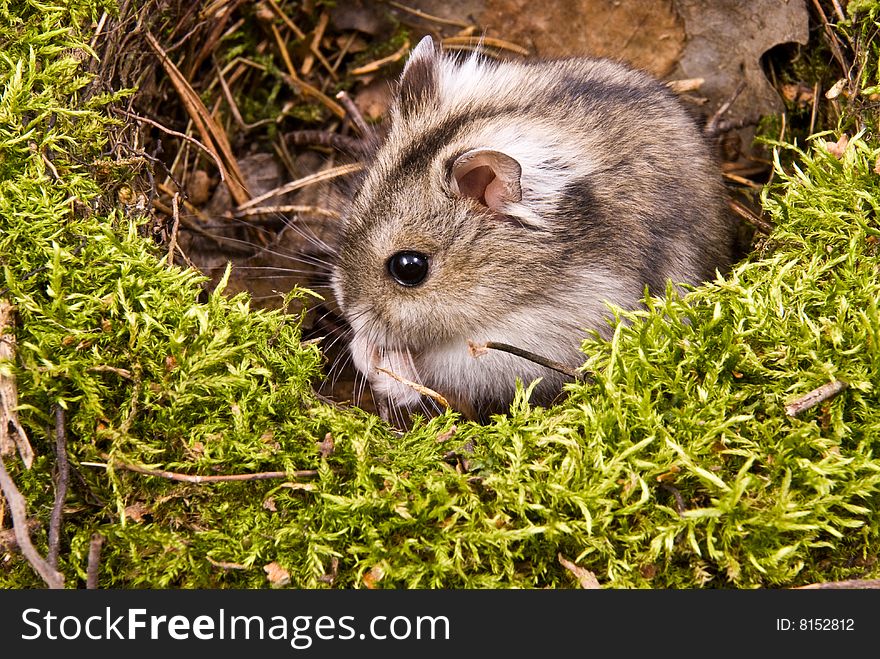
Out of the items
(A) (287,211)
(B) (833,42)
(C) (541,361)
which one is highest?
(B) (833,42)

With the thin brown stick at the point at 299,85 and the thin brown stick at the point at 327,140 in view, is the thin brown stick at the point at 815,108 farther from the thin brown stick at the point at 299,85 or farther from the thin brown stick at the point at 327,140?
the thin brown stick at the point at 299,85

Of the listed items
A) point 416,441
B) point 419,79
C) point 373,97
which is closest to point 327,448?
point 416,441

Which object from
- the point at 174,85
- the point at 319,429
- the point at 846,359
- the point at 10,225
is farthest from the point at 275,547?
the point at 174,85

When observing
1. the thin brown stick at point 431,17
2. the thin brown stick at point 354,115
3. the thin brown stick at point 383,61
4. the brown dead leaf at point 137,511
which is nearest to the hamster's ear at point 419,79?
the thin brown stick at point 354,115

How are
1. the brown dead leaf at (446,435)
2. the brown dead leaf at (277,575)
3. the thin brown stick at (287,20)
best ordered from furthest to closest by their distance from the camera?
the thin brown stick at (287,20)
the brown dead leaf at (446,435)
the brown dead leaf at (277,575)

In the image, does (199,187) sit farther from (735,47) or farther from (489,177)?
(735,47)

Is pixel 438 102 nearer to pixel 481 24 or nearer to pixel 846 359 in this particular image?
pixel 481 24

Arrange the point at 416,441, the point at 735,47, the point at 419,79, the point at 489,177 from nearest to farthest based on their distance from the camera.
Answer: the point at 416,441 < the point at 489,177 < the point at 419,79 < the point at 735,47

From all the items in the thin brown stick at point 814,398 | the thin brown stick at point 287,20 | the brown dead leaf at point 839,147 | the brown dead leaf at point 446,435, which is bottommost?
the thin brown stick at point 814,398
